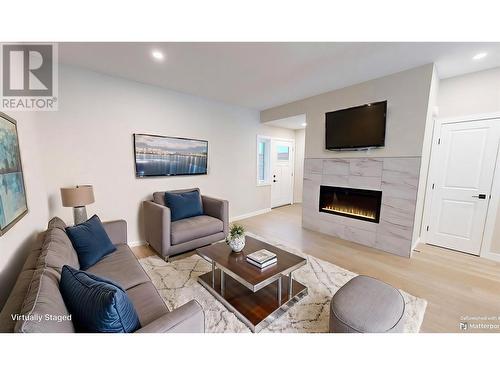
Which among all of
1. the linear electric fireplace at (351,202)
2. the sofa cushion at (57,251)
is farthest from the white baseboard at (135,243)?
the linear electric fireplace at (351,202)

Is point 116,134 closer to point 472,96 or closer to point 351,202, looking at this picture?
point 351,202

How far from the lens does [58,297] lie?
3.09ft

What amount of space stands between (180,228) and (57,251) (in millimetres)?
1474

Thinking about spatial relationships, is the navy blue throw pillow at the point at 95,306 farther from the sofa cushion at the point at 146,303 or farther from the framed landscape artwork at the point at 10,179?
the framed landscape artwork at the point at 10,179

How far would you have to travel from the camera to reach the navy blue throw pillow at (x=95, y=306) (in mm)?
855

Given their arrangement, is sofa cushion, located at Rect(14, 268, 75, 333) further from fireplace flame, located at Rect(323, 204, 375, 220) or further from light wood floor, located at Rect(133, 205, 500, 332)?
fireplace flame, located at Rect(323, 204, 375, 220)

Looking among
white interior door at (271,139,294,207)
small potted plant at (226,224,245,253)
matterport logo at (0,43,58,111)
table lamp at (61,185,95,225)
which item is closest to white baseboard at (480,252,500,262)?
small potted plant at (226,224,245,253)

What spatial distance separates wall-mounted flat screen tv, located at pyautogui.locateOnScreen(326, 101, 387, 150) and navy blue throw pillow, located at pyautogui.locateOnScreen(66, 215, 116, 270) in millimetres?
3504
